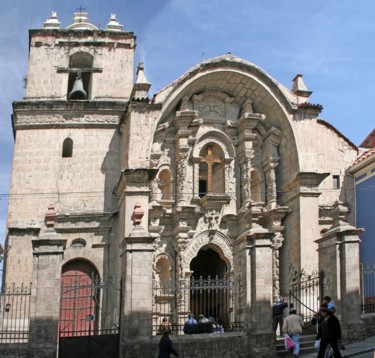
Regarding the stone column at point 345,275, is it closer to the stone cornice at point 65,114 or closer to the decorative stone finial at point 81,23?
the stone cornice at point 65,114

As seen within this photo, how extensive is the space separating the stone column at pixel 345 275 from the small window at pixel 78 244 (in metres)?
9.07

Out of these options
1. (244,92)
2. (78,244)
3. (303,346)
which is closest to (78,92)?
(78,244)

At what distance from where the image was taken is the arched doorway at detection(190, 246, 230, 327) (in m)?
17.1

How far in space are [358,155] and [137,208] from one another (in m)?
12.0

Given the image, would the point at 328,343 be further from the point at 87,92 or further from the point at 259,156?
the point at 87,92

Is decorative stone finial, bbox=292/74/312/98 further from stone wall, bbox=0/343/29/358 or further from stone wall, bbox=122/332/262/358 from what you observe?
stone wall, bbox=0/343/29/358

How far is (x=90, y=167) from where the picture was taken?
917 inches

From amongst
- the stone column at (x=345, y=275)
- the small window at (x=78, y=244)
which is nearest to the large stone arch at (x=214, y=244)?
the small window at (x=78, y=244)

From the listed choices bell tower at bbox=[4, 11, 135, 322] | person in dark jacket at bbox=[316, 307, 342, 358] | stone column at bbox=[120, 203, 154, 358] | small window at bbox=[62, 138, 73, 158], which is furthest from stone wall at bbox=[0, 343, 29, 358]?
small window at bbox=[62, 138, 73, 158]

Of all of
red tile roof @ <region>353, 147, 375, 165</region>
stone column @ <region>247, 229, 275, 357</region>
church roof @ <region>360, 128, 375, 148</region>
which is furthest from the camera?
church roof @ <region>360, 128, 375, 148</region>

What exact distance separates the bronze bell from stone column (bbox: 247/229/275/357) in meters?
10.6

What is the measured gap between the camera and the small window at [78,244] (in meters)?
22.5

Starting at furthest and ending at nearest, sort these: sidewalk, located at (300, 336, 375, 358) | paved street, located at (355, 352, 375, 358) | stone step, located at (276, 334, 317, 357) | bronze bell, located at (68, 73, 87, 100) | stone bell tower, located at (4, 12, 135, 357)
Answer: bronze bell, located at (68, 73, 87, 100)
stone bell tower, located at (4, 12, 135, 357)
stone step, located at (276, 334, 317, 357)
sidewalk, located at (300, 336, 375, 358)
paved street, located at (355, 352, 375, 358)

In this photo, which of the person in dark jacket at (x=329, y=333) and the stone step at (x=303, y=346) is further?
the stone step at (x=303, y=346)
